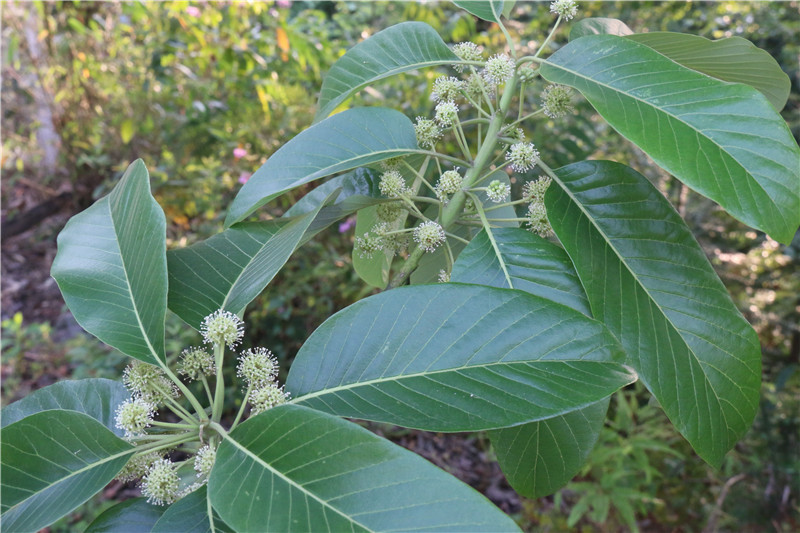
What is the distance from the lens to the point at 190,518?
1.73 feet

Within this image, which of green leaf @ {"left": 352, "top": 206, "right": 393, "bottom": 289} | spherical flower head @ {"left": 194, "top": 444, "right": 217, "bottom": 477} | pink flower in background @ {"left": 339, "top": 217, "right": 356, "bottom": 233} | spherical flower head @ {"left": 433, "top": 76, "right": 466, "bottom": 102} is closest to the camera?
spherical flower head @ {"left": 194, "top": 444, "right": 217, "bottom": 477}

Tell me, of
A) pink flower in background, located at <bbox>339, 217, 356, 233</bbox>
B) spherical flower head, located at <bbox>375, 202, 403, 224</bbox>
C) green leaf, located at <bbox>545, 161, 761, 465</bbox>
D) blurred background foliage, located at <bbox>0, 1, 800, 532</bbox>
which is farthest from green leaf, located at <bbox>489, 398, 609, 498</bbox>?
pink flower in background, located at <bbox>339, 217, 356, 233</bbox>

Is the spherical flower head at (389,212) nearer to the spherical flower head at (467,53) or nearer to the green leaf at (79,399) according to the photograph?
the spherical flower head at (467,53)

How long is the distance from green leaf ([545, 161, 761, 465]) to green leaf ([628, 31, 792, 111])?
21 cm

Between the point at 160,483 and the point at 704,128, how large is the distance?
642mm

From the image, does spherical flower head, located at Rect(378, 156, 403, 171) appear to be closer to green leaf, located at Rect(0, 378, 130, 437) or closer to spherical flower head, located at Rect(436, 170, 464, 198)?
spherical flower head, located at Rect(436, 170, 464, 198)

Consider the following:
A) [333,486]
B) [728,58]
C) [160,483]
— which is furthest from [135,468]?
[728,58]

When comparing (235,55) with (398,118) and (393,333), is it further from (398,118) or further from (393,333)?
(393,333)

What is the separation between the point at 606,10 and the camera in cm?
318

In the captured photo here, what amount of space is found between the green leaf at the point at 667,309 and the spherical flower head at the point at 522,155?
0.15 feet

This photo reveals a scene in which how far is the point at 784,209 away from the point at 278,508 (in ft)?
1.70

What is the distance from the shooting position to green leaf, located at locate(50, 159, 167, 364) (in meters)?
0.64

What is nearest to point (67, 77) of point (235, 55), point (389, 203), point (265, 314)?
point (235, 55)

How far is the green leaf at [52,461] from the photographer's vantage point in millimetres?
527
